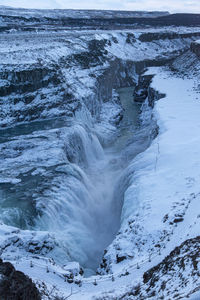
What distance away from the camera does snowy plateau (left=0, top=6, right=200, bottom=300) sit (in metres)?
8.66

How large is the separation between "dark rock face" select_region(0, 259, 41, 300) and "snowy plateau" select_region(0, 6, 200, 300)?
2 cm

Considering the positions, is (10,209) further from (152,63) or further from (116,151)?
(152,63)

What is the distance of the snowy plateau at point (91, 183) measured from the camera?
8656 mm

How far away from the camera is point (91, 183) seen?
19703mm

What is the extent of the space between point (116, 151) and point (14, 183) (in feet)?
38.7

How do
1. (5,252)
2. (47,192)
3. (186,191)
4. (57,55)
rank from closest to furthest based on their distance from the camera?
(5,252), (186,191), (47,192), (57,55)

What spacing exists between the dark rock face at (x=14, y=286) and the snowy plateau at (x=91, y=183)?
0.08ft

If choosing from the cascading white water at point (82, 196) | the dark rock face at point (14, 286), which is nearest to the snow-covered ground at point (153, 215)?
the dark rock face at point (14, 286)

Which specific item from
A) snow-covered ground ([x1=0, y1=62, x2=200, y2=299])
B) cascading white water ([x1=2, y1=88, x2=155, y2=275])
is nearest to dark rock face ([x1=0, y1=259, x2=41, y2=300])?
snow-covered ground ([x1=0, y1=62, x2=200, y2=299])

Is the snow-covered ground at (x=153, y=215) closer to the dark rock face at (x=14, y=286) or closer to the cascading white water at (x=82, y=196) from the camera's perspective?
the dark rock face at (x=14, y=286)

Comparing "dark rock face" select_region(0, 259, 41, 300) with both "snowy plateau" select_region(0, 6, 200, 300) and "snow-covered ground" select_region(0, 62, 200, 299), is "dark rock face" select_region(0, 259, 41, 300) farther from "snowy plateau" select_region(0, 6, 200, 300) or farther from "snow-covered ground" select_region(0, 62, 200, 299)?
"snow-covered ground" select_region(0, 62, 200, 299)

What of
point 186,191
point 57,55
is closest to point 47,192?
point 186,191

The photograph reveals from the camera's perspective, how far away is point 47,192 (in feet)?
51.9

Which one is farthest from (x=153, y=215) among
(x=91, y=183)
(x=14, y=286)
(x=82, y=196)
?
(x=91, y=183)
